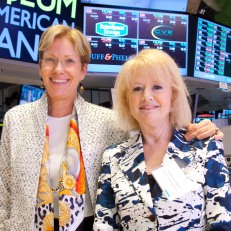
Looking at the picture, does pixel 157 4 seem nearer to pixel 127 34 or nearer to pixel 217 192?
pixel 127 34

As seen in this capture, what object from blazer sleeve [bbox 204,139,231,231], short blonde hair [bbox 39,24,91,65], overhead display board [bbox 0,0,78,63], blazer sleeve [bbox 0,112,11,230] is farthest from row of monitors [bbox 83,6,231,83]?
blazer sleeve [bbox 204,139,231,231]

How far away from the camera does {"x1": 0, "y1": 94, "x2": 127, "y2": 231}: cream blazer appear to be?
1728 millimetres

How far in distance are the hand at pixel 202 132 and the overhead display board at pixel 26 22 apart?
1.42 m

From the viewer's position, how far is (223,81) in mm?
3430

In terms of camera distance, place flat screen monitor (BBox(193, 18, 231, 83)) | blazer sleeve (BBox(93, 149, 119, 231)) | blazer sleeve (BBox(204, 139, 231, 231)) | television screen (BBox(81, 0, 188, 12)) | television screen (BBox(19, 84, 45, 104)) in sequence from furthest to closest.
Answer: television screen (BBox(81, 0, 188, 12)) → flat screen monitor (BBox(193, 18, 231, 83)) → television screen (BBox(19, 84, 45, 104)) → blazer sleeve (BBox(93, 149, 119, 231)) → blazer sleeve (BBox(204, 139, 231, 231))

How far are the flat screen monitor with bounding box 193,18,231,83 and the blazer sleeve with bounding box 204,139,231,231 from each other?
68.5 inches

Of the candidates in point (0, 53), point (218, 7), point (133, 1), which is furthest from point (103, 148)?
point (218, 7)

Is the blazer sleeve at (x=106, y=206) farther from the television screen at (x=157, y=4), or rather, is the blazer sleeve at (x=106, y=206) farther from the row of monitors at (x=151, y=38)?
the television screen at (x=157, y=4)

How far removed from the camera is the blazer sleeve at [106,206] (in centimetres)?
162

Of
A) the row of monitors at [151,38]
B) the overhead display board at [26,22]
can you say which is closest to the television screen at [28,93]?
the overhead display board at [26,22]

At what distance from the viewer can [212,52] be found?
3.43 m

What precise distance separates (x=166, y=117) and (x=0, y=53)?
1.33 metres

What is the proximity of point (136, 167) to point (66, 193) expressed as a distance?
1.10ft

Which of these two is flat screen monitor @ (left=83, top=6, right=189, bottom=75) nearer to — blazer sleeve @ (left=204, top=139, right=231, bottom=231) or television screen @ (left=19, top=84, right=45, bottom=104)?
television screen @ (left=19, top=84, right=45, bottom=104)
